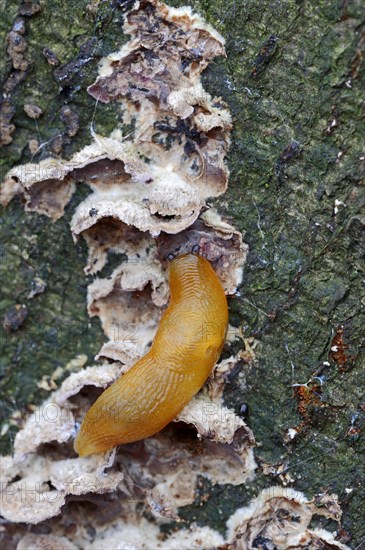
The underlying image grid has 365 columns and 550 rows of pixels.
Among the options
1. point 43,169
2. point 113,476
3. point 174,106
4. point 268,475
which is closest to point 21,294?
point 43,169

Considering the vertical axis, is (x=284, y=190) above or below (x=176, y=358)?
above

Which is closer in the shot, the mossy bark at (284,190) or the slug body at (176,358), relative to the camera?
the mossy bark at (284,190)

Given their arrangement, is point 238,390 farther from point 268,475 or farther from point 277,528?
point 277,528

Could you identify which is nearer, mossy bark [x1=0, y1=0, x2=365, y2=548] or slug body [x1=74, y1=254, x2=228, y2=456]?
mossy bark [x1=0, y1=0, x2=365, y2=548]
